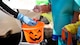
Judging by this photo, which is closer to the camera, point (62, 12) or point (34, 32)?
point (62, 12)

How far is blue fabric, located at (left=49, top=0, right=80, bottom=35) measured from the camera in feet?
2.94

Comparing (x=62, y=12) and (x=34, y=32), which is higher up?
(x=62, y=12)

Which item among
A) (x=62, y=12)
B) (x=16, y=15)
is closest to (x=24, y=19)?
(x=16, y=15)

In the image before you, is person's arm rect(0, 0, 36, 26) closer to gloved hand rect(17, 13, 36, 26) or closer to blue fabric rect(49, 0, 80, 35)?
gloved hand rect(17, 13, 36, 26)

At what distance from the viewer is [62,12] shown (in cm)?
92

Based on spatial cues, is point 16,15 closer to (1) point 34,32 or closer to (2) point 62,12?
(1) point 34,32

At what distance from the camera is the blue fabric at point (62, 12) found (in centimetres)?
90

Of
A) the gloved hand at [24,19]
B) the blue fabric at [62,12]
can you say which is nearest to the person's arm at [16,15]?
the gloved hand at [24,19]

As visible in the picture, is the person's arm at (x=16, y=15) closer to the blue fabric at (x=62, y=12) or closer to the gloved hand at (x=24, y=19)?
the gloved hand at (x=24, y=19)

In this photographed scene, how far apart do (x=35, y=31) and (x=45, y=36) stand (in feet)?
0.88

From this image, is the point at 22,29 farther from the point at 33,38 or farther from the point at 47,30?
the point at 47,30

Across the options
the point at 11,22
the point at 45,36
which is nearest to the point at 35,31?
the point at 11,22

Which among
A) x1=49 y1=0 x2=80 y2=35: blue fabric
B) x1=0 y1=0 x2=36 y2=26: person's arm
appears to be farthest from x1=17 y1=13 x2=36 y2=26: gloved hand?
x1=49 y1=0 x2=80 y2=35: blue fabric

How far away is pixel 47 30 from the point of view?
1298mm
